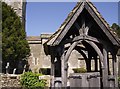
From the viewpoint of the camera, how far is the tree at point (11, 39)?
2591cm

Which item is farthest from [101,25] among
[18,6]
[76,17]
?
[18,6]

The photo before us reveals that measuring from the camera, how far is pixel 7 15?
1097 inches

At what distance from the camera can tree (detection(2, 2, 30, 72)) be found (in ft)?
85.0

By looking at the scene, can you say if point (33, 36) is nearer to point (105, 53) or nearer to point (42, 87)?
point (42, 87)

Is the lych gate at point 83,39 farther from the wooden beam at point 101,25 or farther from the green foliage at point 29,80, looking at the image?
the green foliage at point 29,80

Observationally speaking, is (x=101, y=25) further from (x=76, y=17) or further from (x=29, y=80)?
(x=29, y=80)

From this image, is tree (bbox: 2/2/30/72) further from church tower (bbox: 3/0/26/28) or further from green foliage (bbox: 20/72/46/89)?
green foliage (bbox: 20/72/46/89)

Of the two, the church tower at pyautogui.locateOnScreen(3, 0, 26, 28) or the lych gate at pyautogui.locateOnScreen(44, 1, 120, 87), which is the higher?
the church tower at pyautogui.locateOnScreen(3, 0, 26, 28)

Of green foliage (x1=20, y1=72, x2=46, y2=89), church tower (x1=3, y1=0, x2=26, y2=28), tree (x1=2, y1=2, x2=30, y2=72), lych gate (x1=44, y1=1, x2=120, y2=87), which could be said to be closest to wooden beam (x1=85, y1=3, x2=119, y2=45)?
lych gate (x1=44, y1=1, x2=120, y2=87)

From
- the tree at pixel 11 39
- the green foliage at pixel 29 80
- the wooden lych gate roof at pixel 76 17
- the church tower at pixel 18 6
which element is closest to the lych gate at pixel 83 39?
the wooden lych gate roof at pixel 76 17

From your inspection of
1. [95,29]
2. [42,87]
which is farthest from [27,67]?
[95,29]

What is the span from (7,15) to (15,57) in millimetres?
4916

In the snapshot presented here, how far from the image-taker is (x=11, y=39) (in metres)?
26.0

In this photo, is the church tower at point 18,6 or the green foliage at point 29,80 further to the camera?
the church tower at point 18,6
